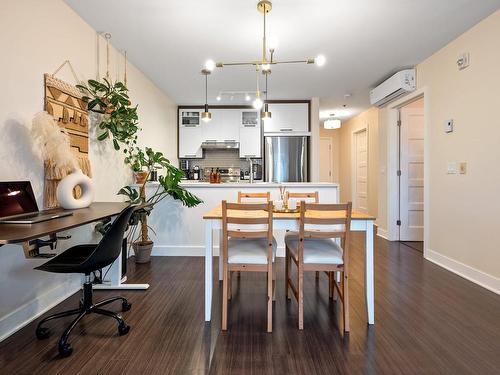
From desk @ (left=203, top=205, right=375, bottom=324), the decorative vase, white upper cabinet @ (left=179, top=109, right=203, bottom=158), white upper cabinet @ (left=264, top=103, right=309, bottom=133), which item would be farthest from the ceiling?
desk @ (left=203, top=205, right=375, bottom=324)

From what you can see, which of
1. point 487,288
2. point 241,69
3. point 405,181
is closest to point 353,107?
point 405,181

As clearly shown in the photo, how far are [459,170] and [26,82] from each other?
13.6 feet

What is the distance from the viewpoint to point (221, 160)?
20.3 ft

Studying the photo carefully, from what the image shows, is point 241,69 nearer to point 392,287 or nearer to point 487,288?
point 392,287

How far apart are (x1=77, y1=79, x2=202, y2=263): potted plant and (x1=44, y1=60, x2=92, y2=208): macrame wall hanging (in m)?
0.13

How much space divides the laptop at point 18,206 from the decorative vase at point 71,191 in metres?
0.20

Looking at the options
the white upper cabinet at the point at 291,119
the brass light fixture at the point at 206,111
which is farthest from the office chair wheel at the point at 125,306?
the white upper cabinet at the point at 291,119

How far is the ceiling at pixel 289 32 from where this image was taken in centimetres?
262

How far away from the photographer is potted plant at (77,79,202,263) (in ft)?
9.95

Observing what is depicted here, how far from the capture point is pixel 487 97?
2869mm

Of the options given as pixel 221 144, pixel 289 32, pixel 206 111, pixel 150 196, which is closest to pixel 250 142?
pixel 221 144

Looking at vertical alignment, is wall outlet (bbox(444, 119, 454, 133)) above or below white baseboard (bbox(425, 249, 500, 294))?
above

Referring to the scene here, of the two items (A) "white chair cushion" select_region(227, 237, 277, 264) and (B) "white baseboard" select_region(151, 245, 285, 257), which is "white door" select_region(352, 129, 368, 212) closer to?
(B) "white baseboard" select_region(151, 245, 285, 257)

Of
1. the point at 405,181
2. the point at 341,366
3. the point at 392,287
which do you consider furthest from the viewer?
the point at 405,181
